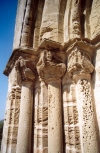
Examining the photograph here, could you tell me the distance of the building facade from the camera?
1750mm

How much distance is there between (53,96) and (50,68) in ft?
1.50

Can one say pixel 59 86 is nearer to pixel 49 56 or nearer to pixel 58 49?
pixel 49 56

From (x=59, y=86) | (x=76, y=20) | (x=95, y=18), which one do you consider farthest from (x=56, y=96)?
(x=95, y=18)

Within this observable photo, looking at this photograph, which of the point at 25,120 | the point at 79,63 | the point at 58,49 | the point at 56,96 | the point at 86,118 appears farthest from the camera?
the point at 58,49

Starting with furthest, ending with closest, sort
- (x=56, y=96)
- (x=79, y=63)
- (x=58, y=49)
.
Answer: (x=58, y=49)
(x=56, y=96)
(x=79, y=63)

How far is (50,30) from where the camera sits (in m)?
2.54

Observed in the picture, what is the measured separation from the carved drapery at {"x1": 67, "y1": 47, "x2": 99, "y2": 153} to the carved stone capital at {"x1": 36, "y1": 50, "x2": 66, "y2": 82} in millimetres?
150

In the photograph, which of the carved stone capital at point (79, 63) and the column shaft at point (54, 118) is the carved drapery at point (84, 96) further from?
the column shaft at point (54, 118)

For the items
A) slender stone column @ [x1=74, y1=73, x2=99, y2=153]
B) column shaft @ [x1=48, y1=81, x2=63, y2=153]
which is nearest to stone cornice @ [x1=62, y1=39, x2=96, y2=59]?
slender stone column @ [x1=74, y1=73, x2=99, y2=153]

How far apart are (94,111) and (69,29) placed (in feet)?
5.08

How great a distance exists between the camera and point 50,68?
207cm

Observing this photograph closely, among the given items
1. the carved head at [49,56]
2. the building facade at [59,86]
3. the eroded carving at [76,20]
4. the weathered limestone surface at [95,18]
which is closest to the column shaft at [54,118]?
the building facade at [59,86]

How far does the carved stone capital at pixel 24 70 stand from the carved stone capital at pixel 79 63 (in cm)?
74

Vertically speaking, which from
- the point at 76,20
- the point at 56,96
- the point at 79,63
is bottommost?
the point at 56,96
